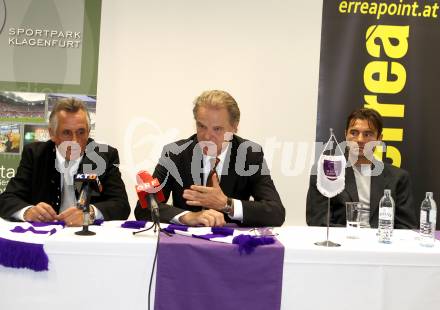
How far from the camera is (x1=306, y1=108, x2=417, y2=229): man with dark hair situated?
10.0ft

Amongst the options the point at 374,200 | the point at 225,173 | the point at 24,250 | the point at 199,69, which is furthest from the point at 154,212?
the point at 199,69

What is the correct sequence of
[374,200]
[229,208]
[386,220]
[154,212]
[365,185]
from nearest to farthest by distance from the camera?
[154,212], [386,220], [229,208], [374,200], [365,185]

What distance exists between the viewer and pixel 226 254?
1953 mm

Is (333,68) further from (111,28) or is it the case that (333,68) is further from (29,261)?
(29,261)

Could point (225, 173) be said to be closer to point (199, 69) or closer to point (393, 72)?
point (199, 69)

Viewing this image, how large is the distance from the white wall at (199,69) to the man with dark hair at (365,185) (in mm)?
744

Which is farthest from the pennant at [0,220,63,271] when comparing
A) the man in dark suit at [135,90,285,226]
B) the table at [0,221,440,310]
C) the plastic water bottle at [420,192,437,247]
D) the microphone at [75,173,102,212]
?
the plastic water bottle at [420,192,437,247]

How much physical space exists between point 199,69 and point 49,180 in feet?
5.33

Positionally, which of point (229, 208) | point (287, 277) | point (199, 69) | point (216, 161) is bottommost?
point (287, 277)

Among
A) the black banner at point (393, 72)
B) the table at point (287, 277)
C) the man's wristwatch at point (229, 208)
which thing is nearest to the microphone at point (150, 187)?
the table at point (287, 277)

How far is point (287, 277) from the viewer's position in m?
1.97

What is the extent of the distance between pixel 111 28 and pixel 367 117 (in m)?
2.06

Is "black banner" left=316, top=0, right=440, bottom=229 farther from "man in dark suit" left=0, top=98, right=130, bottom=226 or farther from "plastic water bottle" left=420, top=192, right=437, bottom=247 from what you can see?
"man in dark suit" left=0, top=98, right=130, bottom=226

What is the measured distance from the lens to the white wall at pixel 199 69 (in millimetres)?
4023
